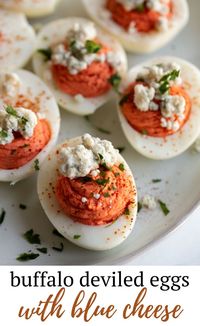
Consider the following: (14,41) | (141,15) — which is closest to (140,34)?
(141,15)

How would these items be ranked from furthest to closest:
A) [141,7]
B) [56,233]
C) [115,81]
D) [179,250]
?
[141,7], [115,81], [179,250], [56,233]

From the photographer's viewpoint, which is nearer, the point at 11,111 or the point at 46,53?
the point at 11,111

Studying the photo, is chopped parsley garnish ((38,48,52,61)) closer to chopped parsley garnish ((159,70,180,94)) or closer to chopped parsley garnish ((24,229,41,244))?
chopped parsley garnish ((159,70,180,94))

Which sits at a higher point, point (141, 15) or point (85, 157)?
point (141, 15)

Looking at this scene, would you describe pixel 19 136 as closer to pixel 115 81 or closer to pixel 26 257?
pixel 26 257

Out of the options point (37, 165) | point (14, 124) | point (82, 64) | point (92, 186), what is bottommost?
point (37, 165)

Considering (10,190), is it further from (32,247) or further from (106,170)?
(106,170)

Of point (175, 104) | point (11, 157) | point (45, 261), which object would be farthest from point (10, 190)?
point (175, 104)
